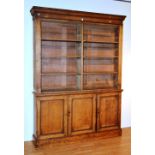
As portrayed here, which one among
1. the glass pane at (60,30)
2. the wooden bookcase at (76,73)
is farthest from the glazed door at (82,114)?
the glass pane at (60,30)

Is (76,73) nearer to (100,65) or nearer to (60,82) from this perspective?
(60,82)

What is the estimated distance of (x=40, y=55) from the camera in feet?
11.1

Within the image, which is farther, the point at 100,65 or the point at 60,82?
the point at 100,65

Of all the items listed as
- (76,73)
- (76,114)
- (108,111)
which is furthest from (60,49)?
(108,111)

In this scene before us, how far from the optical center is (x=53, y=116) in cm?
347

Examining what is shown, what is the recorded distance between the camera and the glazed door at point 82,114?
359 centimetres

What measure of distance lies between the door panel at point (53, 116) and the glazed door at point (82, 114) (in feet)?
0.41

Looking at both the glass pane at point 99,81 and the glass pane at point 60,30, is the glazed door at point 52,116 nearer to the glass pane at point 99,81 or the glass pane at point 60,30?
the glass pane at point 99,81

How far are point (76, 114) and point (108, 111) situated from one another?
26.9 inches
